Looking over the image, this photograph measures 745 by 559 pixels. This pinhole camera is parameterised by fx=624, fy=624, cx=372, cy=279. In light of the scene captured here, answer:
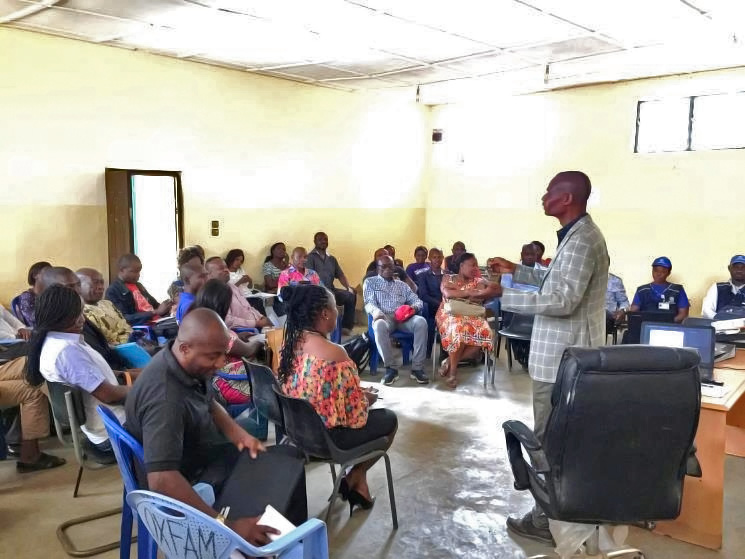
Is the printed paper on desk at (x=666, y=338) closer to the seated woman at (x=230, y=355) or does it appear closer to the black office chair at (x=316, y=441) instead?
the black office chair at (x=316, y=441)

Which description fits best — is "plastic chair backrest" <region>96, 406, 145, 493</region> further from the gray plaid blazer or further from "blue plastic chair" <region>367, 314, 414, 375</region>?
"blue plastic chair" <region>367, 314, 414, 375</region>

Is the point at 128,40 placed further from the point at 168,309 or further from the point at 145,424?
→ the point at 145,424

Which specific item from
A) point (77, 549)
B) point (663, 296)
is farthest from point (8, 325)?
point (663, 296)

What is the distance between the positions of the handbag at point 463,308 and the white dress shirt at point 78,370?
3494 millimetres

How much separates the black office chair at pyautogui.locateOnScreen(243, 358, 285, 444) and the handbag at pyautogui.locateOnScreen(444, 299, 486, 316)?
281 centimetres

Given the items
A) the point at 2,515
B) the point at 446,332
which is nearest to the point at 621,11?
the point at 446,332

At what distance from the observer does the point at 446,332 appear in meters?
5.87

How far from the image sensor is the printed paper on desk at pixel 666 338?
3.24 metres

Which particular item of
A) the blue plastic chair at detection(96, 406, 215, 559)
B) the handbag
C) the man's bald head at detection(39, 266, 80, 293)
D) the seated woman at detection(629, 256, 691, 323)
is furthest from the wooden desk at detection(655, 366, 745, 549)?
the man's bald head at detection(39, 266, 80, 293)

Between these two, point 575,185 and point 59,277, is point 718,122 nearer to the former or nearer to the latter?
point 575,185

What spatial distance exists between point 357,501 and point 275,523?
1.45 meters

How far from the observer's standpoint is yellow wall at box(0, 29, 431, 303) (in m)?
5.74

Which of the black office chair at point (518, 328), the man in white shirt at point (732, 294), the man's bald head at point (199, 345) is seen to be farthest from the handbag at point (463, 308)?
the man's bald head at point (199, 345)

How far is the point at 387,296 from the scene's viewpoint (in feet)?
20.0
